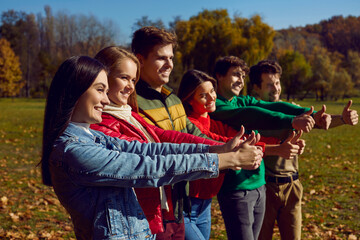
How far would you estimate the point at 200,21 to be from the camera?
1422 inches

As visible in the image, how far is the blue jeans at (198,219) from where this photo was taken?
2698 millimetres

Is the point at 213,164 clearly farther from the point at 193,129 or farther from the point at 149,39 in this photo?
the point at 149,39

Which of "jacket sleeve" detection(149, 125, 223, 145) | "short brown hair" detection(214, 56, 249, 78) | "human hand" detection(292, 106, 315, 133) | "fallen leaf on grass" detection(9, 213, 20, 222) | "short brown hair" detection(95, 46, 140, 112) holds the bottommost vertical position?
"fallen leaf on grass" detection(9, 213, 20, 222)

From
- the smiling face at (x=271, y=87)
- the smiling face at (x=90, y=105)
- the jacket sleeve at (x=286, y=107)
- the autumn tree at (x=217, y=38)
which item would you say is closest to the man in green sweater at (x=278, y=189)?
the smiling face at (x=271, y=87)

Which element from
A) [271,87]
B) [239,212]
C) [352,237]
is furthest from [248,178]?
[352,237]

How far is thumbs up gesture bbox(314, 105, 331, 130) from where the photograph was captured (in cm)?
295

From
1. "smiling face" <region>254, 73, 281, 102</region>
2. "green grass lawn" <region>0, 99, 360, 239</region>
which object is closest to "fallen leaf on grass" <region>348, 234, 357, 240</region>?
"green grass lawn" <region>0, 99, 360, 239</region>

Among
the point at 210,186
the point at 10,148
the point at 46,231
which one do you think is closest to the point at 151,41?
the point at 210,186

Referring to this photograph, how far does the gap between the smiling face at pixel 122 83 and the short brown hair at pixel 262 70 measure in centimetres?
202

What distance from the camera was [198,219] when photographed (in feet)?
9.45

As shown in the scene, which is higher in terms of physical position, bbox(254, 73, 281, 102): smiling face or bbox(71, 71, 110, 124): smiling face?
bbox(254, 73, 281, 102): smiling face

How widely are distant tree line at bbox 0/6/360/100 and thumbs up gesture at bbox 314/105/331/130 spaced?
3162 millimetres

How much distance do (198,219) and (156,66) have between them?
50.9 inches

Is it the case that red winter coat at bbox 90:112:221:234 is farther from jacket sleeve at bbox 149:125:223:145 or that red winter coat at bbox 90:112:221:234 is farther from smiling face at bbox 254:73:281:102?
smiling face at bbox 254:73:281:102
